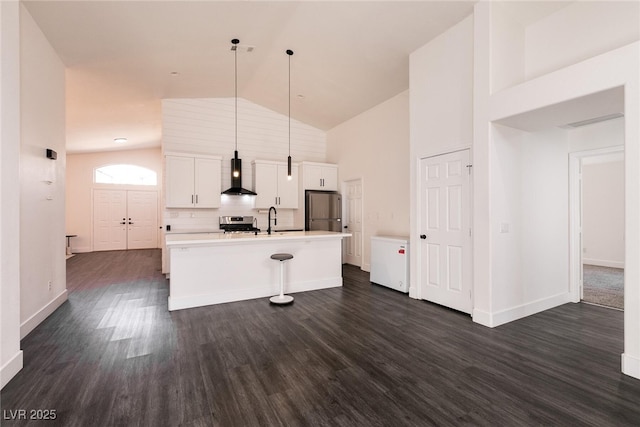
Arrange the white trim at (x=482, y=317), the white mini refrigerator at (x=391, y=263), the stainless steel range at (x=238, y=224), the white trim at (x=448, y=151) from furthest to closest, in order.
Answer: the stainless steel range at (x=238, y=224) < the white mini refrigerator at (x=391, y=263) < the white trim at (x=448, y=151) < the white trim at (x=482, y=317)

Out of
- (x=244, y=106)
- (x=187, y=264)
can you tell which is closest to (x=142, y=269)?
(x=187, y=264)

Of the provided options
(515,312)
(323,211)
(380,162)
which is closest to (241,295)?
(323,211)

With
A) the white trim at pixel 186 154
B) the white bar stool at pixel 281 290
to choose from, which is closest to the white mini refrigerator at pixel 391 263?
the white bar stool at pixel 281 290

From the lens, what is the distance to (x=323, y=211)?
7.09 metres

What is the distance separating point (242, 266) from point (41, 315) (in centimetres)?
231

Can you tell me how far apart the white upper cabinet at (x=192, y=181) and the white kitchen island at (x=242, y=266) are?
1830 millimetres

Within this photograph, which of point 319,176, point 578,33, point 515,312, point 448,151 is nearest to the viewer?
point 578,33

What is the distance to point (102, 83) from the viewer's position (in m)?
4.86

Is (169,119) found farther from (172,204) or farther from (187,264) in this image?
(187,264)

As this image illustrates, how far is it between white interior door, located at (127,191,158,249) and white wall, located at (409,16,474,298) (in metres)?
9.31

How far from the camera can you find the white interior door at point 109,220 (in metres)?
9.74

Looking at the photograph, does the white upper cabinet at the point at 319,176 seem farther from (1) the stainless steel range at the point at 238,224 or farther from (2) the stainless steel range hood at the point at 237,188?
(1) the stainless steel range at the point at 238,224

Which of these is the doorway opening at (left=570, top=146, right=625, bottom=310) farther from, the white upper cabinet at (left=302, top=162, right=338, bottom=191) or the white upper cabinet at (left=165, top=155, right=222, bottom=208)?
the white upper cabinet at (left=165, top=155, right=222, bottom=208)

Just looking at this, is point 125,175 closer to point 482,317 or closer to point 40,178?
point 40,178
